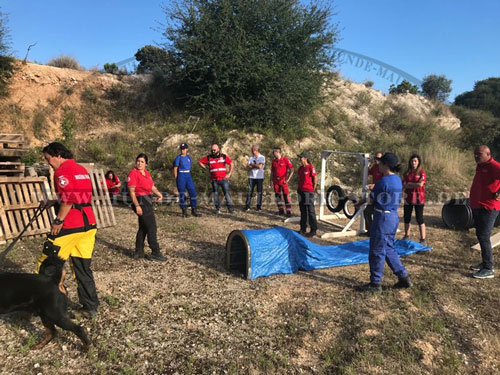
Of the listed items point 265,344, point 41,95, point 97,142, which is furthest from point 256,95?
point 265,344

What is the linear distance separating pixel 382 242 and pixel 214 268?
8.18ft

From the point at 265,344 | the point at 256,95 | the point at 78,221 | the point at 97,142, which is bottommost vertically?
the point at 265,344

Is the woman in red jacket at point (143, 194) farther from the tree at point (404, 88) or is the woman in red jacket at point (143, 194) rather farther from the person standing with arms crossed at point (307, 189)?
the tree at point (404, 88)

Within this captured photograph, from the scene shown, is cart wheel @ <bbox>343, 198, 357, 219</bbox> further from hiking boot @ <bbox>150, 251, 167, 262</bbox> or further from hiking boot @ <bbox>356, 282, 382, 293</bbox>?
hiking boot @ <bbox>150, 251, 167, 262</bbox>

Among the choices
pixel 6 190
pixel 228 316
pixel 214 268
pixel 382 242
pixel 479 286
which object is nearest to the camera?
pixel 228 316

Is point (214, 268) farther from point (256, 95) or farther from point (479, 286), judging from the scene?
point (256, 95)

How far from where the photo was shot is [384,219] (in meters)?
3.96

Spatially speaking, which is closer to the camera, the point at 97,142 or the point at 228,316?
the point at 228,316

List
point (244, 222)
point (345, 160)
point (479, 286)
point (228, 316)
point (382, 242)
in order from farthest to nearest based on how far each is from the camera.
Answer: point (345, 160) < point (244, 222) < point (479, 286) < point (382, 242) < point (228, 316)

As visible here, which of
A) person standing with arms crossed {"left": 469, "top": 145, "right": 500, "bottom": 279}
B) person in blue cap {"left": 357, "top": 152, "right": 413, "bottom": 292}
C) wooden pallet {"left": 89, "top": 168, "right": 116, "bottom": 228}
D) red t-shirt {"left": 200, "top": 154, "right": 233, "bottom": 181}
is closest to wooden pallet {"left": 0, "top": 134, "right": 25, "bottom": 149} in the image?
wooden pallet {"left": 89, "top": 168, "right": 116, "bottom": 228}

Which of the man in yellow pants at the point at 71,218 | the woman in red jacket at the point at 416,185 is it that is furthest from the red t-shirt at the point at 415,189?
the man in yellow pants at the point at 71,218

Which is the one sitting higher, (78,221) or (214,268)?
(78,221)

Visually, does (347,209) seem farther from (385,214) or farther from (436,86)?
(436,86)

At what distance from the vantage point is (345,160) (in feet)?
45.0
